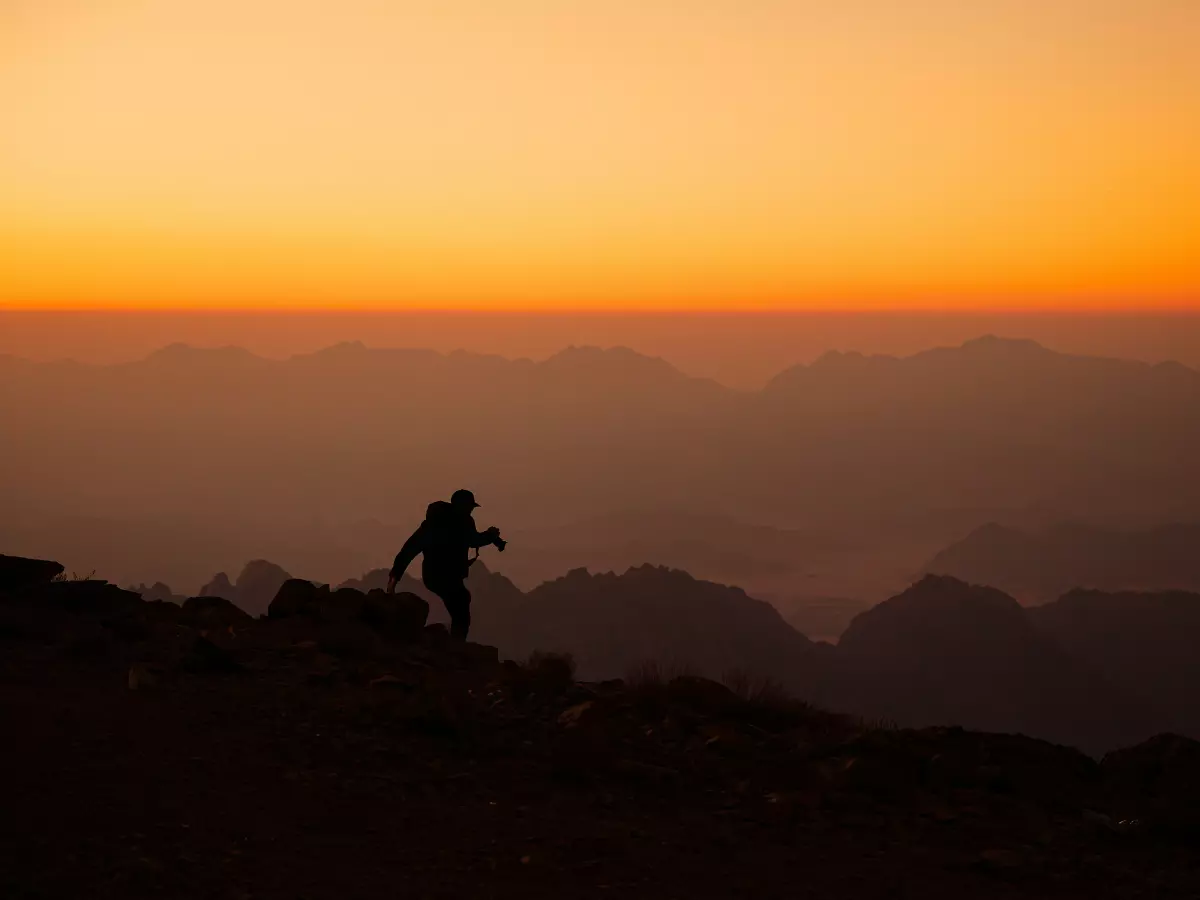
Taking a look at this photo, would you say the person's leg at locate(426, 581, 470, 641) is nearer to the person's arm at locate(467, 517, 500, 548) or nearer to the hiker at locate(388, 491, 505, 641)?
the hiker at locate(388, 491, 505, 641)

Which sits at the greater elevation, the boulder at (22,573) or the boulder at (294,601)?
the boulder at (22,573)

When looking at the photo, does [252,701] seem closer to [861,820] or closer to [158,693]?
[158,693]

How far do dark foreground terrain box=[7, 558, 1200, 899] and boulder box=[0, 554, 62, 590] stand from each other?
1395mm

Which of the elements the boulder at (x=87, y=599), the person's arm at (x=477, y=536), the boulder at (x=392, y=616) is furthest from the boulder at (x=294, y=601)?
the person's arm at (x=477, y=536)

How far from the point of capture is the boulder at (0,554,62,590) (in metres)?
11.2

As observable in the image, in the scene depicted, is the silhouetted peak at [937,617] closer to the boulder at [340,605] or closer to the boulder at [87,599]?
the boulder at [340,605]

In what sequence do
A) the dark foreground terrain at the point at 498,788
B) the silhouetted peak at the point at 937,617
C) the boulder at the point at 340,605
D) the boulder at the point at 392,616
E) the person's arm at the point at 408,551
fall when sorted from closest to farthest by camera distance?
the dark foreground terrain at the point at 498,788, the boulder at the point at 392,616, the boulder at the point at 340,605, the person's arm at the point at 408,551, the silhouetted peak at the point at 937,617

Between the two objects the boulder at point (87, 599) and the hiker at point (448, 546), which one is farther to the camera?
the hiker at point (448, 546)

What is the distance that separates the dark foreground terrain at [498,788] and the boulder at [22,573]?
140 centimetres

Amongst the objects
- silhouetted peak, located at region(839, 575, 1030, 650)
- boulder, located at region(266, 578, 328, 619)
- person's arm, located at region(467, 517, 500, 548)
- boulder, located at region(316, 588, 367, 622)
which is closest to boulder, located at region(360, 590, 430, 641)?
boulder, located at region(316, 588, 367, 622)

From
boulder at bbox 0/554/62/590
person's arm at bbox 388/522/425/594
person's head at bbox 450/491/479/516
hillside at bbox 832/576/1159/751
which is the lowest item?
hillside at bbox 832/576/1159/751

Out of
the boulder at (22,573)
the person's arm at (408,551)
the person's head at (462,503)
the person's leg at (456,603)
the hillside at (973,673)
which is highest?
the person's head at (462,503)

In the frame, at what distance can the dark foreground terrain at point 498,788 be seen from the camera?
5770 millimetres

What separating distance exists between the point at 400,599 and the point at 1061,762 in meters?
6.67
